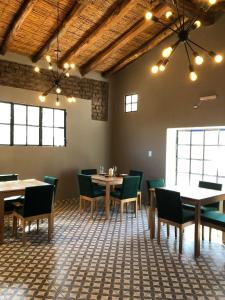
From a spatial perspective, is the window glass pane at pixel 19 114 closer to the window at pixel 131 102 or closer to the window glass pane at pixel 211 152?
the window at pixel 131 102

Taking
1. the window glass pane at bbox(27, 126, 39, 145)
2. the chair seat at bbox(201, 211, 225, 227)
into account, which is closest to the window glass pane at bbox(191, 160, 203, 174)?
the chair seat at bbox(201, 211, 225, 227)

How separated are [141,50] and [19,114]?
3467mm

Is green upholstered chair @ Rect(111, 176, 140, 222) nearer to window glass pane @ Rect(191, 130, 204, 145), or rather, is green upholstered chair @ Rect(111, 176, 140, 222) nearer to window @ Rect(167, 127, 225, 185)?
window @ Rect(167, 127, 225, 185)

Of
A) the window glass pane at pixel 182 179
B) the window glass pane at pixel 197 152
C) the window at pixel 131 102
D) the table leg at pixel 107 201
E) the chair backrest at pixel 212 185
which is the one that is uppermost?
the window at pixel 131 102

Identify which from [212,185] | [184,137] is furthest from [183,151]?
[212,185]

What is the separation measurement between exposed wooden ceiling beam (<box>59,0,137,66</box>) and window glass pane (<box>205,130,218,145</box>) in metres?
3.16

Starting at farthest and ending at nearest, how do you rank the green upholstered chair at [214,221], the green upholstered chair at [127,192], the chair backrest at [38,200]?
the green upholstered chair at [127,192] → the chair backrest at [38,200] → the green upholstered chair at [214,221]

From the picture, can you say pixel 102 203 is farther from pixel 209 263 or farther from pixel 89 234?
pixel 209 263

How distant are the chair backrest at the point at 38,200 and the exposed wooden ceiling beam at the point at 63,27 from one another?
3.21m

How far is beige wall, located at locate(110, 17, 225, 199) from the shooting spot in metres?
5.46

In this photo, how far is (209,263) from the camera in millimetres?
3355

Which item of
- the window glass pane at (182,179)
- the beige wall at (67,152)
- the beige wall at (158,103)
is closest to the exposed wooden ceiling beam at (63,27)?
the beige wall at (67,152)

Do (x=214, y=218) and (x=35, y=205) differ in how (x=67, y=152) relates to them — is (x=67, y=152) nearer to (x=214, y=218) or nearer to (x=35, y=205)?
(x=35, y=205)

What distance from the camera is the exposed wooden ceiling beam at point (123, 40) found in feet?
17.2
